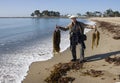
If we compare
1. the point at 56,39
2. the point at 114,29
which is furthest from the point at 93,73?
the point at 114,29

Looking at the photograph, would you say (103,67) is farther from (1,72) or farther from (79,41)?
(1,72)

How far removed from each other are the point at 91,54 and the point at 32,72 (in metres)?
3.96

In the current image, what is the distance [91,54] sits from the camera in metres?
12.1

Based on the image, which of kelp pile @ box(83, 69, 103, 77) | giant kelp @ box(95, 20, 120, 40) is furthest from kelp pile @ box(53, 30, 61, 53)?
giant kelp @ box(95, 20, 120, 40)

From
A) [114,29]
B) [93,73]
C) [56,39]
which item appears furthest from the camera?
[114,29]

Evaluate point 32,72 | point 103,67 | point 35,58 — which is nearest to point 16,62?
point 35,58

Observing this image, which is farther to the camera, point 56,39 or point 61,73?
point 56,39

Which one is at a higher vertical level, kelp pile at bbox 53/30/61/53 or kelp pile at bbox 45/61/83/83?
kelp pile at bbox 53/30/61/53

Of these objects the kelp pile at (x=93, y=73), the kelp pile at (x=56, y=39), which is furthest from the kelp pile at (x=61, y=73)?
the kelp pile at (x=56, y=39)

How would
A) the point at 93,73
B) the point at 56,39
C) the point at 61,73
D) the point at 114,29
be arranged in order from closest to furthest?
the point at 93,73, the point at 61,73, the point at 56,39, the point at 114,29

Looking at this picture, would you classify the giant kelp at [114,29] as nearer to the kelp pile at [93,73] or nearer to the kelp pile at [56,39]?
the kelp pile at [56,39]

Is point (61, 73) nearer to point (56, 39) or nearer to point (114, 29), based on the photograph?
point (56, 39)

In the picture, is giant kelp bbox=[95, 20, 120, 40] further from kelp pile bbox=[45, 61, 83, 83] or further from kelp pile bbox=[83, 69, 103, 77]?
kelp pile bbox=[83, 69, 103, 77]

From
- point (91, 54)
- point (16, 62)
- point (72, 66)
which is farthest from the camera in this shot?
point (91, 54)
